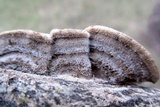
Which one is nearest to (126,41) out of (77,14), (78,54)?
(78,54)

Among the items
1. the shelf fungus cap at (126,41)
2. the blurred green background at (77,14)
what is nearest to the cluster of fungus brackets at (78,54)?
the shelf fungus cap at (126,41)

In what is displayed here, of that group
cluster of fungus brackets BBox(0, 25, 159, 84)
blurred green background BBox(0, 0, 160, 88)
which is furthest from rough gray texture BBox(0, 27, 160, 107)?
blurred green background BBox(0, 0, 160, 88)

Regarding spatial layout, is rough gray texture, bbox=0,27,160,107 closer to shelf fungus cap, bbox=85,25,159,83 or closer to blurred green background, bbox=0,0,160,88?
shelf fungus cap, bbox=85,25,159,83

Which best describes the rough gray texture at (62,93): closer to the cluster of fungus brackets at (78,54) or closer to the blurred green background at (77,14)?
the cluster of fungus brackets at (78,54)

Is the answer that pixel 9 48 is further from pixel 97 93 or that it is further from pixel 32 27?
pixel 32 27

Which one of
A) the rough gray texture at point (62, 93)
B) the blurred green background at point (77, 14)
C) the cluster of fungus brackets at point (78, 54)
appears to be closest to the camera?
the rough gray texture at point (62, 93)

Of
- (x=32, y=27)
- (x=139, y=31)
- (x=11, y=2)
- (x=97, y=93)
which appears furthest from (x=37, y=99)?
(x=11, y=2)

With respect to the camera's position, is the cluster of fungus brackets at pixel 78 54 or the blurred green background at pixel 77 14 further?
the blurred green background at pixel 77 14

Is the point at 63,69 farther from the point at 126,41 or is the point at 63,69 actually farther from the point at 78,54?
the point at 126,41
